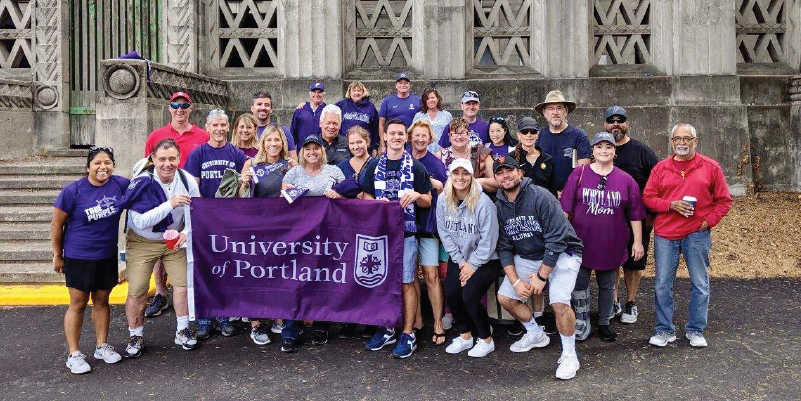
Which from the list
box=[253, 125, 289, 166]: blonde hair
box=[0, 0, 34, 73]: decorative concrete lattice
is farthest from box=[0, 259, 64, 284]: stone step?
box=[0, 0, 34, 73]: decorative concrete lattice

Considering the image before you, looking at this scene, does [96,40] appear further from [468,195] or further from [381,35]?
[468,195]

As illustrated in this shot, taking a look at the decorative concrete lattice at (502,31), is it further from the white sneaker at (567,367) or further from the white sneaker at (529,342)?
the white sneaker at (567,367)

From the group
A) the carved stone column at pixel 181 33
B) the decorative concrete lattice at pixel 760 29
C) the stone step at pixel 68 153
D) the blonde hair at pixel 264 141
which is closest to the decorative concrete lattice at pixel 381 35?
the carved stone column at pixel 181 33

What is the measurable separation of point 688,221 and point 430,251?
2.44 meters

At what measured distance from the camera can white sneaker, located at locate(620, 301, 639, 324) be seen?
736cm

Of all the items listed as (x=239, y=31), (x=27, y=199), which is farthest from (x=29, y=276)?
(x=239, y=31)

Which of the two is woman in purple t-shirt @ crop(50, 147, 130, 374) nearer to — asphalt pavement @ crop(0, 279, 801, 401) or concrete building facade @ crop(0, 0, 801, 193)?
asphalt pavement @ crop(0, 279, 801, 401)

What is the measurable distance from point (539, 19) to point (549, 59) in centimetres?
82

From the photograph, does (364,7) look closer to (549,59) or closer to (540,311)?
(549,59)

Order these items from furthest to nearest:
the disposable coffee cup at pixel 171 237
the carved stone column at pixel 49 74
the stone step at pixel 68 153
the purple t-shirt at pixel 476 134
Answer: the carved stone column at pixel 49 74 < the stone step at pixel 68 153 < the purple t-shirt at pixel 476 134 < the disposable coffee cup at pixel 171 237

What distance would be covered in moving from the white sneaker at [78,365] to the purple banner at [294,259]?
1.13 metres

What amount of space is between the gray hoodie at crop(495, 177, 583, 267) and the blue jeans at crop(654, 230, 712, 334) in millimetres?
1037

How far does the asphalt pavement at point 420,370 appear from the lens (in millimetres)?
5500

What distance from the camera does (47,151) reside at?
13773 millimetres
